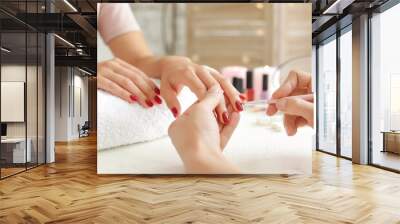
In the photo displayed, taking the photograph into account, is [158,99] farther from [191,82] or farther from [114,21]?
[114,21]

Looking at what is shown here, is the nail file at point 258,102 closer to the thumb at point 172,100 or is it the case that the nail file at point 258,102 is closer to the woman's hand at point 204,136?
the woman's hand at point 204,136

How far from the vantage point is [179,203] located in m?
4.53

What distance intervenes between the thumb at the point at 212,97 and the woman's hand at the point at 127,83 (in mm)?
700

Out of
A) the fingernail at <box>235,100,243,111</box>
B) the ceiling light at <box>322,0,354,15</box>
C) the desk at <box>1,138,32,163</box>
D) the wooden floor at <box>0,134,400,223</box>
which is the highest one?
the ceiling light at <box>322,0,354,15</box>

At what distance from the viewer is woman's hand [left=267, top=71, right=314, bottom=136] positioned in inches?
245

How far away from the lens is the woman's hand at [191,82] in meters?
6.08

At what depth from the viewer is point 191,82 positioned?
6094mm

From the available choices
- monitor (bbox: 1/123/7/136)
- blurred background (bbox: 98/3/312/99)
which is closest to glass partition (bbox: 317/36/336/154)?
blurred background (bbox: 98/3/312/99)

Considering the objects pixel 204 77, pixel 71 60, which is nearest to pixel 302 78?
pixel 204 77

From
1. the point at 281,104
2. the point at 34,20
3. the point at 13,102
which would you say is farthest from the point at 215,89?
the point at 34,20

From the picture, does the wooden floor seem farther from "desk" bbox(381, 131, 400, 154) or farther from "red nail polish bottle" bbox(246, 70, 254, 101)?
"red nail polish bottle" bbox(246, 70, 254, 101)

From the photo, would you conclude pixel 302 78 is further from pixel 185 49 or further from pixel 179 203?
pixel 179 203

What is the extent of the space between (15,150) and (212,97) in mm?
3323

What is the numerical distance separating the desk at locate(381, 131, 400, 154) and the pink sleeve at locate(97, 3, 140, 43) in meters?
4.68
